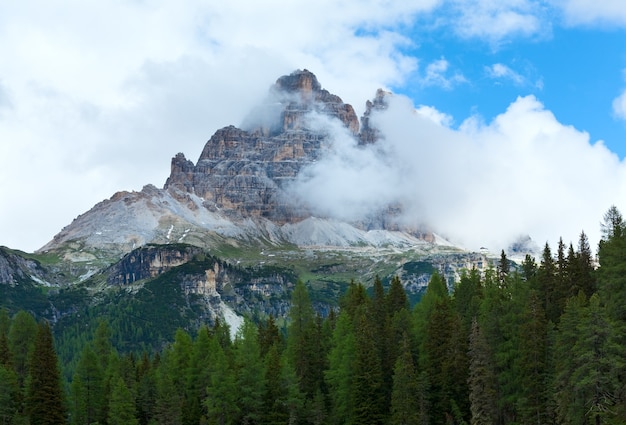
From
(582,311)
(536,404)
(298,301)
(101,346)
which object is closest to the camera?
(582,311)

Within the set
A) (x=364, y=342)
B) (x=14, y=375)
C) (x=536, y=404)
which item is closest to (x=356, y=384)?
(x=364, y=342)

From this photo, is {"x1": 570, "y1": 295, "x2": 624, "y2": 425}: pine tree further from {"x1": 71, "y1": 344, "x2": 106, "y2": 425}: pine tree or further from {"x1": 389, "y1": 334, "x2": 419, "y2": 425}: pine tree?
{"x1": 71, "y1": 344, "x2": 106, "y2": 425}: pine tree

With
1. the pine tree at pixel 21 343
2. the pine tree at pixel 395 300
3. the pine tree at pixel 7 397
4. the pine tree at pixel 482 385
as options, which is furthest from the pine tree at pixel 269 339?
the pine tree at pixel 482 385

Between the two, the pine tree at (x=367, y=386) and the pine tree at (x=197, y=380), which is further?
the pine tree at (x=197, y=380)

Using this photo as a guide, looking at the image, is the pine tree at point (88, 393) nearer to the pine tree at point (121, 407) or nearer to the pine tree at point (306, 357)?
the pine tree at point (121, 407)

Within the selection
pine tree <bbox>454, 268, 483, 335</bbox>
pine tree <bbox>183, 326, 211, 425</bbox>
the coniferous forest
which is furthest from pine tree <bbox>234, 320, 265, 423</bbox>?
pine tree <bbox>454, 268, 483, 335</bbox>

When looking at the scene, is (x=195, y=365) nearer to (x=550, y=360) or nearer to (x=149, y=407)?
(x=149, y=407)

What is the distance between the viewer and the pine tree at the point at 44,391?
9844cm

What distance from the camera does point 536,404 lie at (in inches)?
3150

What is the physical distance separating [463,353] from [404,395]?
8337 millimetres

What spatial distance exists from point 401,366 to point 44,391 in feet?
139

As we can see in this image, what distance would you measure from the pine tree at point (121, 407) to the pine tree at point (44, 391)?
577cm

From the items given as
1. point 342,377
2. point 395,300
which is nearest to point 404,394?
point 342,377

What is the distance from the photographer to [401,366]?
298ft
